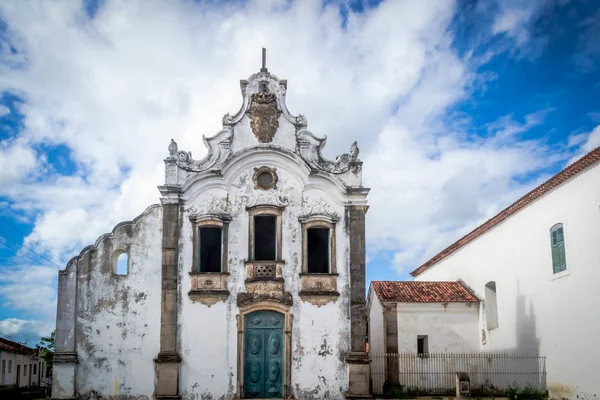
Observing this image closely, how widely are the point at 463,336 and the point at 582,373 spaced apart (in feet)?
22.1

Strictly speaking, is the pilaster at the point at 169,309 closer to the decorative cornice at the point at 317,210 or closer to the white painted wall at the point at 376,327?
the decorative cornice at the point at 317,210

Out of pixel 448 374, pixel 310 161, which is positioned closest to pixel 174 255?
pixel 310 161

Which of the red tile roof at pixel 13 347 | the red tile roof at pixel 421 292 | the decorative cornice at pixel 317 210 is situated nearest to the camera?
the decorative cornice at pixel 317 210

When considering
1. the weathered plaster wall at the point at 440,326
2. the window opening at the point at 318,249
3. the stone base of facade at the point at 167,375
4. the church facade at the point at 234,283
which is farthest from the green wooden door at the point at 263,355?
the weathered plaster wall at the point at 440,326

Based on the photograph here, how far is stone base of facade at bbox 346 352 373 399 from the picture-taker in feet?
69.0

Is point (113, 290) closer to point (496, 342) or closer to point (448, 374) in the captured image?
point (448, 374)

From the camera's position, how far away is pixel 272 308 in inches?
849

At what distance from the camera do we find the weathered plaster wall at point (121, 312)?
21125 mm

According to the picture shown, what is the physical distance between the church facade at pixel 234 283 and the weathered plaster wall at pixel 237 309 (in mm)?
35

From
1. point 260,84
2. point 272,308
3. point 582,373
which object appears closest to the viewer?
point 582,373

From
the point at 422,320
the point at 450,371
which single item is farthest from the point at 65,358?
the point at 450,371

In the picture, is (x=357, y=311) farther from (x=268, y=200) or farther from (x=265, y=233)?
(x=268, y=200)

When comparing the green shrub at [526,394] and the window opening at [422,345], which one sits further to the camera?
the window opening at [422,345]

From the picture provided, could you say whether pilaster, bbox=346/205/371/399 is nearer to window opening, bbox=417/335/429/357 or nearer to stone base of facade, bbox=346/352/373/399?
stone base of facade, bbox=346/352/373/399
